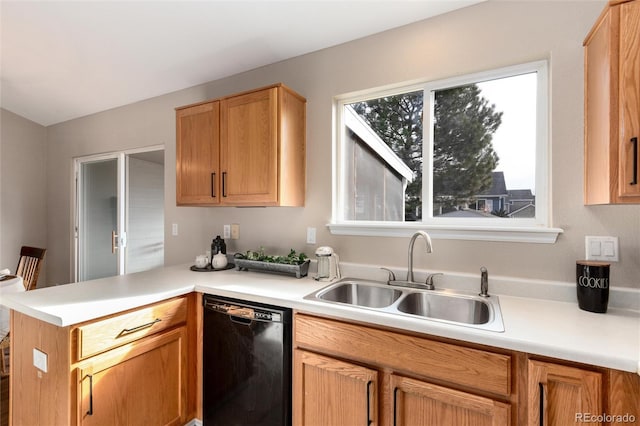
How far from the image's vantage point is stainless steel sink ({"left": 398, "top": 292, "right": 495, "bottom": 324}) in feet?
4.85

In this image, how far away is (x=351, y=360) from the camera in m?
1.29

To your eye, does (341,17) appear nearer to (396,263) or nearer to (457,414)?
(396,263)

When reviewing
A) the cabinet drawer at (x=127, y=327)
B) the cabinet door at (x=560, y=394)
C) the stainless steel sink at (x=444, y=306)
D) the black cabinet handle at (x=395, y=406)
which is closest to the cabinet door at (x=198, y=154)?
the cabinet drawer at (x=127, y=327)

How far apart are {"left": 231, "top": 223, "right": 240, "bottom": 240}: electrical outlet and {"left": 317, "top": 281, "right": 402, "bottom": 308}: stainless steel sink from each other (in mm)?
1050

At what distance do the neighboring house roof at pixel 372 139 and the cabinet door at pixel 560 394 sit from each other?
122 centimetres

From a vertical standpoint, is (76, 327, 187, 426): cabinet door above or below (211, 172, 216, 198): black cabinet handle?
below

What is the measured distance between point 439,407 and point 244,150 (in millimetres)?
1684

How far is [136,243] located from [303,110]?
2.42 meters

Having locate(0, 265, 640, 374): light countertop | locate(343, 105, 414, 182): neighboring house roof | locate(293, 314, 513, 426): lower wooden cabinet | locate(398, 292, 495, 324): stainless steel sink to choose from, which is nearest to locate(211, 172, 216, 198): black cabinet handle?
locate(0, 265, 640, 374): light countertop

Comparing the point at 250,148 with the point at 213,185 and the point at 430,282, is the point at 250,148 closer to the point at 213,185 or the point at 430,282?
the point at 213,185

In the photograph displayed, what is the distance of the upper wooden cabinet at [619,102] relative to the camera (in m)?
1.04

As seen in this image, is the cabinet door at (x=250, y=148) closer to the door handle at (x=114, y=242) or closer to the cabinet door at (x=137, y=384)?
the cabinet door at (x=137, y=384)

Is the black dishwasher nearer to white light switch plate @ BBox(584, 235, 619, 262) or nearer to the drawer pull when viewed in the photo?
the drawer pull

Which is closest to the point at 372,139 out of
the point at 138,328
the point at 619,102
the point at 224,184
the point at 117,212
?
the point at 224,184
